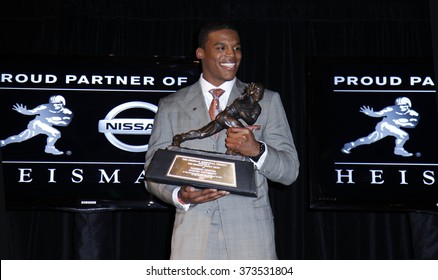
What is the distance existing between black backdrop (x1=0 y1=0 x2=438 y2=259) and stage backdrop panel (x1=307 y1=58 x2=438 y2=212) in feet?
0.98

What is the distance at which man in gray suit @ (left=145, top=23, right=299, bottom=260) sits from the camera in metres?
2.28

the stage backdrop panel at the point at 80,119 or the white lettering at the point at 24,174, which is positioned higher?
the stage backdrop panel at the point at 80,119

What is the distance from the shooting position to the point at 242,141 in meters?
2.25

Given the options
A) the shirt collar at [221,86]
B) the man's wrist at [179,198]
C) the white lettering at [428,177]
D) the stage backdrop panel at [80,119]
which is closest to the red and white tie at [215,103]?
the shirt collar at [221,86]

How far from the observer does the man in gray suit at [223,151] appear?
7.47 ft

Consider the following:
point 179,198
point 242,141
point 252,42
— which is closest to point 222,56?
point 242,141

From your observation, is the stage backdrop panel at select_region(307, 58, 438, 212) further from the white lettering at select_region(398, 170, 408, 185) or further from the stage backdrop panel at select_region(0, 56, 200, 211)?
the stage backdrop panel at select_region(0, 56, 200, 211)

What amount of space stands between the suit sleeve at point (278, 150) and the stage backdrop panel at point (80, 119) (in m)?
1.45

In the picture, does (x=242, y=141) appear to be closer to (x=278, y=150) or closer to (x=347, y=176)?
(x=278, y=150)

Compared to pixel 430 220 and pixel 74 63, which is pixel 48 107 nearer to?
pixel 74 63

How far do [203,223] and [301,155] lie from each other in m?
1.87

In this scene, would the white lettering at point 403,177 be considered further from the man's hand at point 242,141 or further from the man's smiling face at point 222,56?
the man's hand at point 242,141

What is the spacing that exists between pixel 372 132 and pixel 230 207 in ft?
5.83

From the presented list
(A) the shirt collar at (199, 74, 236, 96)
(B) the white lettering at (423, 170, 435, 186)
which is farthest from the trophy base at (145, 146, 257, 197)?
(B) the white lettering at (423, 170, 435, 186)
